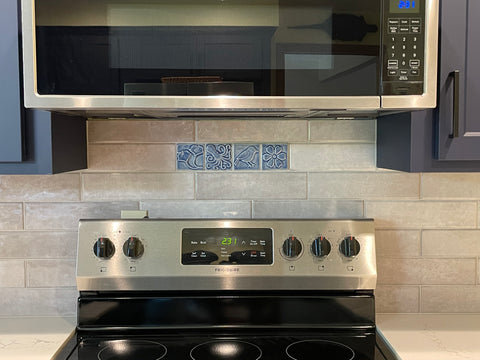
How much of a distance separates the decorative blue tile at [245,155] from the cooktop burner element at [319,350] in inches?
19.5

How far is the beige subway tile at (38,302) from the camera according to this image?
1.43m

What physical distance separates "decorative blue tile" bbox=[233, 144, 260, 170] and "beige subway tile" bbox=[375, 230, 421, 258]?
408mm

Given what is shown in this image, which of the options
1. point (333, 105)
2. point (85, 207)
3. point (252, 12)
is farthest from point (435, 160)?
point (85, 207)

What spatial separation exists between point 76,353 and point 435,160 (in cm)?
95

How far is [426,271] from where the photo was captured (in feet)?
4.75

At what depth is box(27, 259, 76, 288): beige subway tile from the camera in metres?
1.42

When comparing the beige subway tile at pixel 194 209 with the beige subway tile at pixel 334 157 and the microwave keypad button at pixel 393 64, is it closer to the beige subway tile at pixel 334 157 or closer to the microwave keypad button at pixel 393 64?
the beige subway tile at pixel 334 157

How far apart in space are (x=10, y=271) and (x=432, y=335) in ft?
3.79

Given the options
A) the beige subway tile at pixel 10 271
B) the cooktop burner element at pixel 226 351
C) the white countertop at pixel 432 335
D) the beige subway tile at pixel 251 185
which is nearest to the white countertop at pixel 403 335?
the white countertop at pixel 432 335

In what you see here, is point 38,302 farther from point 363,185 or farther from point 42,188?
point 363,185

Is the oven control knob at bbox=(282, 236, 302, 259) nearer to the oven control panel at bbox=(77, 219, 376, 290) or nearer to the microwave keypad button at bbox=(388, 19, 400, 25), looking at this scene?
the oven control panel at bbox=(77, 219, 376, 290)

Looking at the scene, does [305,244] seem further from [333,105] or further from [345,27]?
[345,27]

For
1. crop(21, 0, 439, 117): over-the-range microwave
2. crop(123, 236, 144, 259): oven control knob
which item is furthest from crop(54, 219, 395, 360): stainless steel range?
crop(21, 0, 439, 117): over-the-range microwave

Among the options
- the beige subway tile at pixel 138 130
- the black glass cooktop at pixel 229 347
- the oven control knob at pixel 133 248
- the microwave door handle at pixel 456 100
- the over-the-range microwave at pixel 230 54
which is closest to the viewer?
the over-the-range microwave at pixel 230 54
